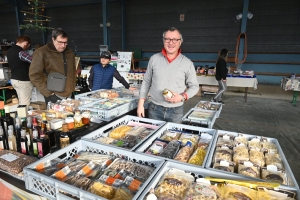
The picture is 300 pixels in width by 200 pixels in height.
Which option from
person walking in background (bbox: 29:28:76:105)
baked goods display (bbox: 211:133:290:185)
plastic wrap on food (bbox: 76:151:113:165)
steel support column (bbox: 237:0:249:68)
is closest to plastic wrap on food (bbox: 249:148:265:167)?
baked goods display (bbox: 211:133:290:185)

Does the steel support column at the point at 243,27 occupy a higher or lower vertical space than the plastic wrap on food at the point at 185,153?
higher

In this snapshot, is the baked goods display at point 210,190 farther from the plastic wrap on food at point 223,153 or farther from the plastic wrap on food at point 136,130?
the plastic wrap on food at point 136,130

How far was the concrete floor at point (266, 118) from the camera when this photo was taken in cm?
344

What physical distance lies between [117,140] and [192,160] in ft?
1.90

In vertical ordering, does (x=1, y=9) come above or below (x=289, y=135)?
above

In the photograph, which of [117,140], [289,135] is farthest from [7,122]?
[289,135]

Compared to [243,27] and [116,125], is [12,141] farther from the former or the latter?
[243,27]

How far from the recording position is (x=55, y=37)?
2.23 m

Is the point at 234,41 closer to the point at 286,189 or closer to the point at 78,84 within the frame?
the point at 78,84

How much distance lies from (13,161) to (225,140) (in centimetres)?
147

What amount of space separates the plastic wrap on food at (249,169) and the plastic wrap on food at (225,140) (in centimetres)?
25

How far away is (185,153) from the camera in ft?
4.17

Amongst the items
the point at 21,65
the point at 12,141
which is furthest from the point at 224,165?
the point at 21,65

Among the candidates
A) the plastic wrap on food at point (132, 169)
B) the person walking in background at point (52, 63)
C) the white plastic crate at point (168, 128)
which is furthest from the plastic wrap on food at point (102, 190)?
the person walking in background at point (52, 63)
